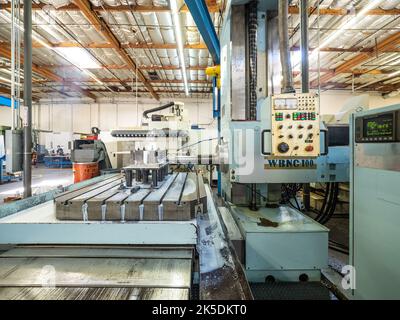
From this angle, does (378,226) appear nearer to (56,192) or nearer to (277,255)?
(277,255)

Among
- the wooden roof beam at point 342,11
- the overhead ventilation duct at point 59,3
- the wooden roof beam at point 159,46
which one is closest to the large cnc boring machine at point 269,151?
the wooden roof beam at point 342,11

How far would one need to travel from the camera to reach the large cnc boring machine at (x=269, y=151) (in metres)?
1.30

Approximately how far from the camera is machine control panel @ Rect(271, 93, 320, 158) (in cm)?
129

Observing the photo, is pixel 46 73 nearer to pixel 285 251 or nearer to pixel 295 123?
pixel 295 123

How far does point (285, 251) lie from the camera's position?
1356mm

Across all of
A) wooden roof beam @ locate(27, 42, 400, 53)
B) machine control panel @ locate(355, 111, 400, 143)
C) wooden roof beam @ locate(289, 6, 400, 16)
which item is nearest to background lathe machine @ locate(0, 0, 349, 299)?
machine control panel @ locate(355, 111, 400, 143)

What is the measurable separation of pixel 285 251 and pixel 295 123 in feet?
2.57

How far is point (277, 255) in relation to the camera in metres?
1.37

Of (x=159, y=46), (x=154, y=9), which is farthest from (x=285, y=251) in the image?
(x=159, y=46)

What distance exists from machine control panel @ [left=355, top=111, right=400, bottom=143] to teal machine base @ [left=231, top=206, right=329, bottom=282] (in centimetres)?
62
